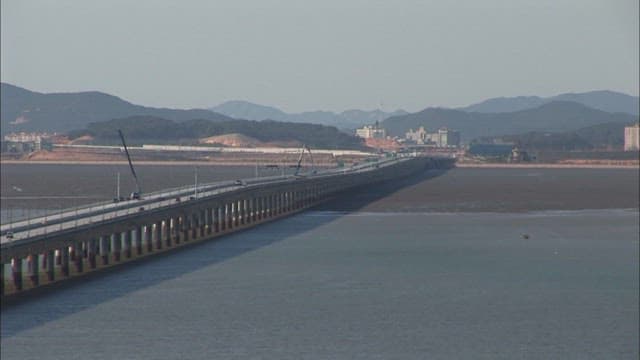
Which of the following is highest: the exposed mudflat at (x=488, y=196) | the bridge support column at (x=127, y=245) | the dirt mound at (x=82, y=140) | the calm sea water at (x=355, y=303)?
the dirt mound at (x=82, y=140)

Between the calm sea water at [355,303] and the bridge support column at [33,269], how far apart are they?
1161 mm

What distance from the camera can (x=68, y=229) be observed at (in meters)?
50.9

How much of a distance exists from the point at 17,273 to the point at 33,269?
188 centimetres

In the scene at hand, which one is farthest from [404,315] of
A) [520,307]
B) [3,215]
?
[3,215]

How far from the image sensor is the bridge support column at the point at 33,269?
46.7 meters

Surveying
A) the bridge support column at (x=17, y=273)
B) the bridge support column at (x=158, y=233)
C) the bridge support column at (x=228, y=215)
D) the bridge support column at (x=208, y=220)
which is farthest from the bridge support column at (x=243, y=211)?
the bridge support column at (x=17, y=273)

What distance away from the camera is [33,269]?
4722cm

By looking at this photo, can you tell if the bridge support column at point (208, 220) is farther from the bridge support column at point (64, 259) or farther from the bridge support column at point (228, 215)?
the bridge support column at point (64, 259)

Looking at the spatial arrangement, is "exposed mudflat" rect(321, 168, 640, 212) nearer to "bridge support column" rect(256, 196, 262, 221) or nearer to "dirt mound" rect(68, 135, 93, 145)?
"bridge support column" rect(256, 196, 262, 221)

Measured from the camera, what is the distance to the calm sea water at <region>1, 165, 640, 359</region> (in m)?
36.7

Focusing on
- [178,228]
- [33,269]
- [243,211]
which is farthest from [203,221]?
[33,269]

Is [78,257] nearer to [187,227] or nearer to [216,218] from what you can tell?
[187,227]

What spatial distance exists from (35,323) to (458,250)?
2780 cm

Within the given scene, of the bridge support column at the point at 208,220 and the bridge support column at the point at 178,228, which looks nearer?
the bridge support column at the point at 178,228
